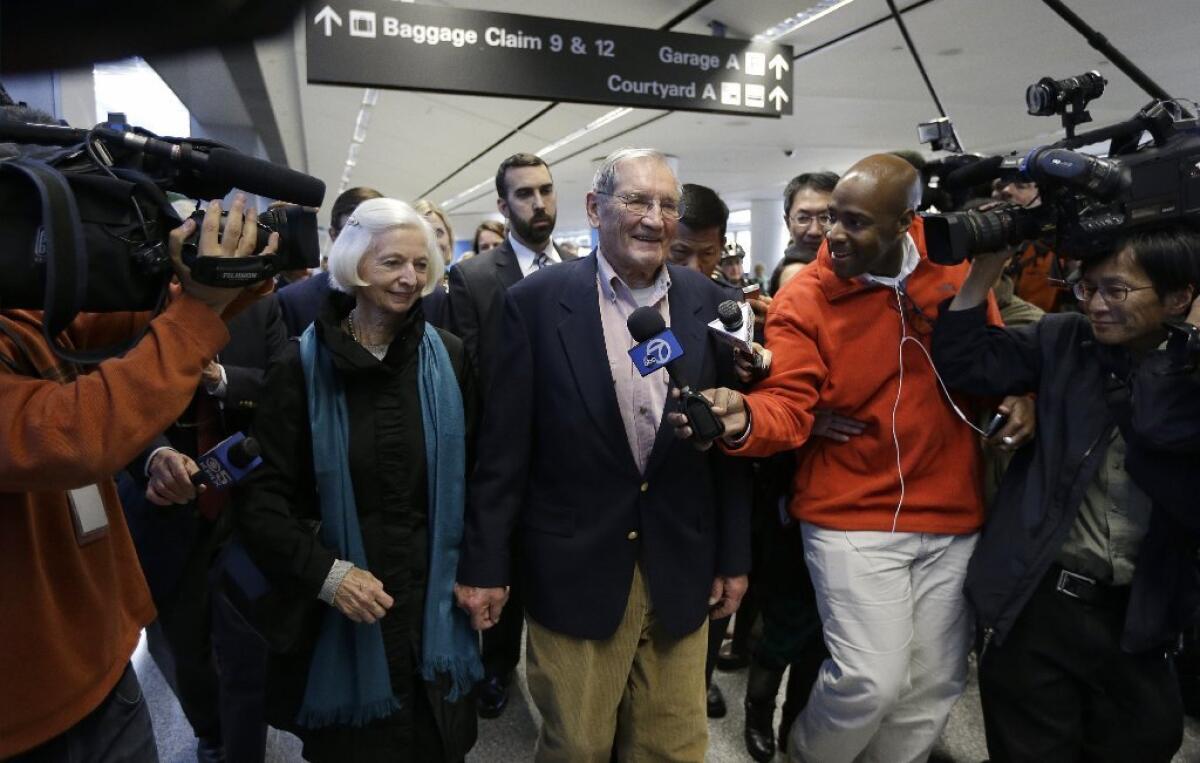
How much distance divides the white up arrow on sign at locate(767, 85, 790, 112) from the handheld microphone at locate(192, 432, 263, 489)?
384 centimetres

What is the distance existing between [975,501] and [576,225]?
2039 cm

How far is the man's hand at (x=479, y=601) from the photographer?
1.67 metres

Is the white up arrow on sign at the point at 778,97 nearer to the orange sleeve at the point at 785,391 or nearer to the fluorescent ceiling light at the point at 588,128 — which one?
the fluorescent ceiling light at the point at 588,128

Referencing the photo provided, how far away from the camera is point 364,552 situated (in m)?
1.63

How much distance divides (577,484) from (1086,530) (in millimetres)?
1236

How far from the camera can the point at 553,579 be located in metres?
1.70

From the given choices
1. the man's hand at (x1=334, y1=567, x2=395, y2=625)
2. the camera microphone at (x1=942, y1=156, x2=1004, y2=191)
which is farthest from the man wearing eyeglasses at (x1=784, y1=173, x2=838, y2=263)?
the man's hand at (x1=334, y1=567, x2=395, y2=625)

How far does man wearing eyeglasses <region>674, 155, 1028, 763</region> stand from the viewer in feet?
5.89

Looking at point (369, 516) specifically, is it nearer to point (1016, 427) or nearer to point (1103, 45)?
point (1016, 427)

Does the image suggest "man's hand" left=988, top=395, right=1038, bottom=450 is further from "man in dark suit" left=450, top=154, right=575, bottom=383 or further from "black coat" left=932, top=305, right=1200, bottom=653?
"man in dark suit" left=450, top=154, right=575, bottom=383

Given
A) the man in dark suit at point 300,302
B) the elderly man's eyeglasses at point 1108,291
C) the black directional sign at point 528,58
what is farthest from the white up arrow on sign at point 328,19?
the elderly man's eyeglasses at point 1108,291

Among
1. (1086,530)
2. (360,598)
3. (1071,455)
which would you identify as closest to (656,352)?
(360,598)

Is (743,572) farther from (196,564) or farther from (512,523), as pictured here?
(196,564)

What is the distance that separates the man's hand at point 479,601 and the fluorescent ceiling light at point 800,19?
4.20 meters
